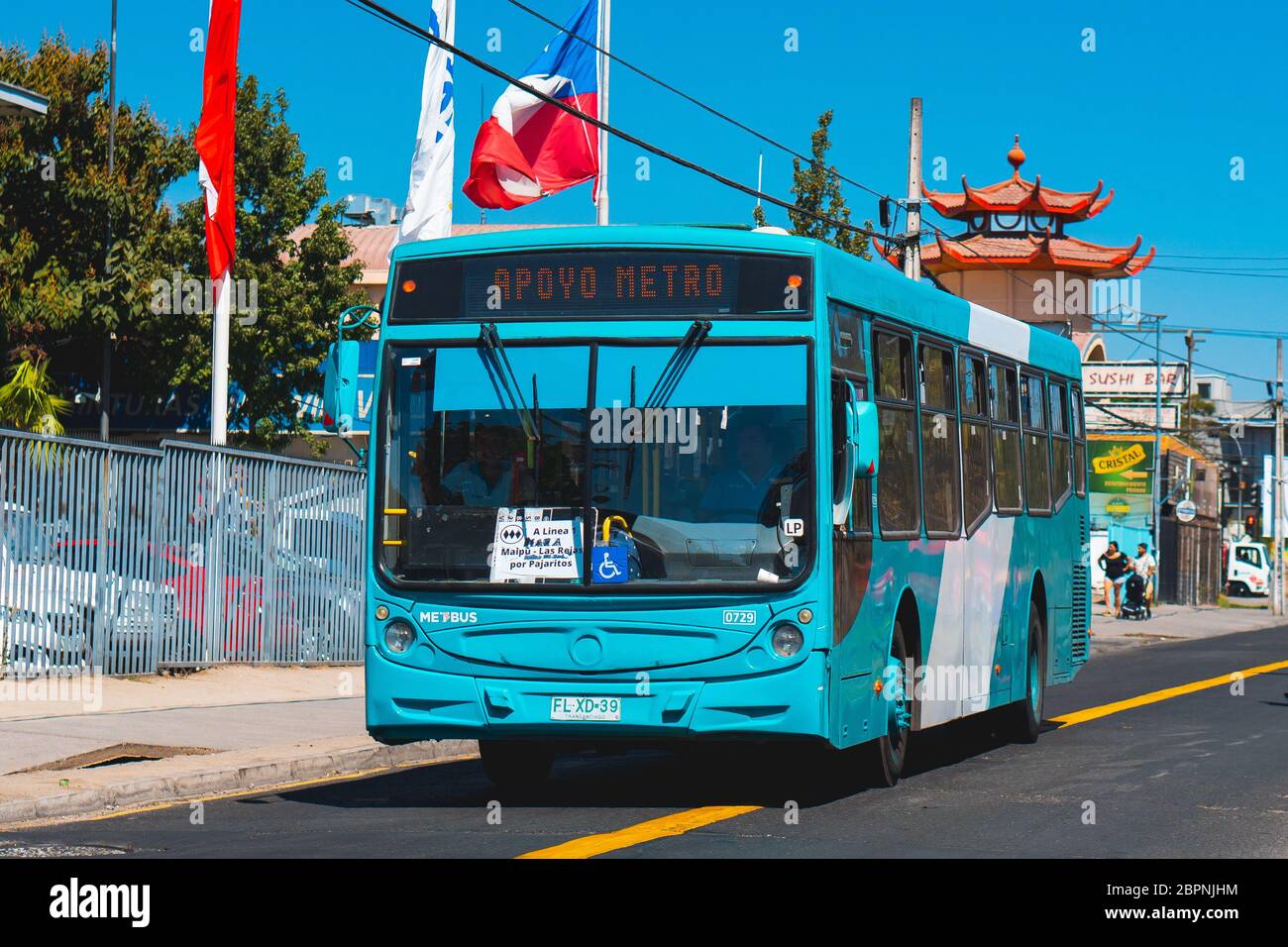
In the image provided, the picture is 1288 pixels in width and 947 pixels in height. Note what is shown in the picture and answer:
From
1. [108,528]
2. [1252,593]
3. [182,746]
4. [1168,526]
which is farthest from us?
[1252,593]

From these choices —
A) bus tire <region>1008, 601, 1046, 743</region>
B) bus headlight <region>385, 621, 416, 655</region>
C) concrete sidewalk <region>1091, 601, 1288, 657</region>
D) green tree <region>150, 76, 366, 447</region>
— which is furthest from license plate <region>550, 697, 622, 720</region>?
green tree <region>150, 76, 366, 447</region>

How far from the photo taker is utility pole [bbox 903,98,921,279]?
27141 mm

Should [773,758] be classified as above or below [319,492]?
below

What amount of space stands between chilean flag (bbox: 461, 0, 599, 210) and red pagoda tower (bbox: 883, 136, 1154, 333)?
1665 inches

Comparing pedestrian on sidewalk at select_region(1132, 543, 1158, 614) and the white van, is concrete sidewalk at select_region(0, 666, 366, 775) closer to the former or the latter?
pedestrian on sidewalk at select_region(1132, 543, 1158, 614)

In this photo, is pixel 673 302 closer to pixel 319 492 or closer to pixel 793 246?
pixel 793 246

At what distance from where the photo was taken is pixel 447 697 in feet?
35.7

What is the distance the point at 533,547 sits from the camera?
10812 millimetres

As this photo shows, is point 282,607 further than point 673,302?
Yes

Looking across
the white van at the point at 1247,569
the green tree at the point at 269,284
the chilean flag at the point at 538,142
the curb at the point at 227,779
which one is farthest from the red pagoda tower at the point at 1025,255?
the curb at the point at 227,779

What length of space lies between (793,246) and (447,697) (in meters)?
3.25

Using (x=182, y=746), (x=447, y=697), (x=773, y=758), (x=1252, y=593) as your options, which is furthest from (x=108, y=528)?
(x=1252, y=593)

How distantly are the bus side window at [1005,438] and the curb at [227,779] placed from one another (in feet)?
15.7

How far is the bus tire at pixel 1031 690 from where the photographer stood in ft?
52.9
